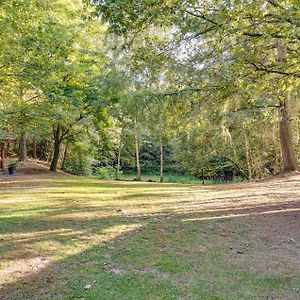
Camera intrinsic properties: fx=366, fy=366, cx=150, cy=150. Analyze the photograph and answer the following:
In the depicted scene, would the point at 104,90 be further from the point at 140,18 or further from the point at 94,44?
the point at 94,44

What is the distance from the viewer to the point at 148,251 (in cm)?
463

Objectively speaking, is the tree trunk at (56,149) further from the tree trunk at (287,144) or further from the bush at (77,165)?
the tree trunk at (287,144)

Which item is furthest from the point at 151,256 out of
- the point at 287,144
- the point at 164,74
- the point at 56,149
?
the point at 56,149

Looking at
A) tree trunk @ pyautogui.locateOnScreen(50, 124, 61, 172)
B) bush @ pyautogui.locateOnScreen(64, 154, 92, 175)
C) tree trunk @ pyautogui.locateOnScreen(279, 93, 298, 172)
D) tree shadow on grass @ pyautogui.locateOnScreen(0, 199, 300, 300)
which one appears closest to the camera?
tree shadow on grass @ pyautogui.locateOnScreen(0, 199, 300, 300)

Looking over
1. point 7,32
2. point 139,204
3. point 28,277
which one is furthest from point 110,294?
point 7,32

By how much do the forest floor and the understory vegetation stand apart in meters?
2.03

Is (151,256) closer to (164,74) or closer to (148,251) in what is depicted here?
(148,251)

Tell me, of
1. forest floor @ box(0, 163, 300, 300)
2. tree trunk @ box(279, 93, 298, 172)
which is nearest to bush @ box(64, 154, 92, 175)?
tree trunk @ box(279, 93, 298, 172)

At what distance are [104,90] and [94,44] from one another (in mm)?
10600

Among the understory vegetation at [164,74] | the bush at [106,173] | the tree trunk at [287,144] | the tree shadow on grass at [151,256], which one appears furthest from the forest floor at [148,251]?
the bush at [106,173]

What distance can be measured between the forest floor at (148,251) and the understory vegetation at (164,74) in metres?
2.03

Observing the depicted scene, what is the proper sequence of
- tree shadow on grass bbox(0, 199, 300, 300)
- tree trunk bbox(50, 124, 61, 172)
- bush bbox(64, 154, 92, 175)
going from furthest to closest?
bush bbox(64, 154, 92, 175) → tree trunk bbox(50, 124, 61, 172) → tree shadow on grass bbox(0, 199, 300, 300)

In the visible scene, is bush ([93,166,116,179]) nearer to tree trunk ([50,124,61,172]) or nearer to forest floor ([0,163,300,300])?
tree trunk ([50,124,61,172])

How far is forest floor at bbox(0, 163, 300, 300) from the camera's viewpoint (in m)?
3.47
